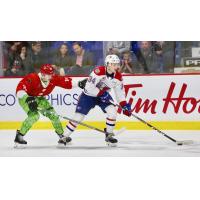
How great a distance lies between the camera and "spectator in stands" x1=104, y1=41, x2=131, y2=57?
377 cm

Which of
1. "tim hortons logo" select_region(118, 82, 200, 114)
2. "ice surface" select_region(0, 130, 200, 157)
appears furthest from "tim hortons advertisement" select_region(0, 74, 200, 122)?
"ice surface" select_region(0, 130, 200, 157)

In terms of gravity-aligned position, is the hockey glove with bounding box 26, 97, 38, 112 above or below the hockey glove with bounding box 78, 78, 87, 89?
below

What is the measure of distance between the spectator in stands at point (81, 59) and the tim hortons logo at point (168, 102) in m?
0.32

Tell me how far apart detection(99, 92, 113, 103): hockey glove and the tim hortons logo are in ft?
0.37

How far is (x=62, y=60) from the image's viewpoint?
149 inches

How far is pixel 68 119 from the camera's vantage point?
3.82 metres

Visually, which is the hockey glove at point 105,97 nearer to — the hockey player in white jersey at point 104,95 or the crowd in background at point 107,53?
the hockey player in white jersey at point 104,95

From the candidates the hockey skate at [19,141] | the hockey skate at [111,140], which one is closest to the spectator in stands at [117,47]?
the hockey skate at [111,140]

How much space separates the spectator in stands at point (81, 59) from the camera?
3779mm

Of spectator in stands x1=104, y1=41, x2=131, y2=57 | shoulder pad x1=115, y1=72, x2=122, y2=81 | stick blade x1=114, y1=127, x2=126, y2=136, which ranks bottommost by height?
stick blade x1=114, y1=127, x2=126, y2=136

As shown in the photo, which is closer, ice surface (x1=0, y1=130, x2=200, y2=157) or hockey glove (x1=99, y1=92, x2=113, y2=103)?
ice surface (x1=0, y1=130, x2=200, y2=157)

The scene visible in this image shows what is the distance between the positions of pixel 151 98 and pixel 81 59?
60 centimetres

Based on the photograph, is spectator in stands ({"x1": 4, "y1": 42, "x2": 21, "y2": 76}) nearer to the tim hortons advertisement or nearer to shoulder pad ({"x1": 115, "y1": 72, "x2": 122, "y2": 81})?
the tim hortons advertisement

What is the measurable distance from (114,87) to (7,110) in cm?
84
